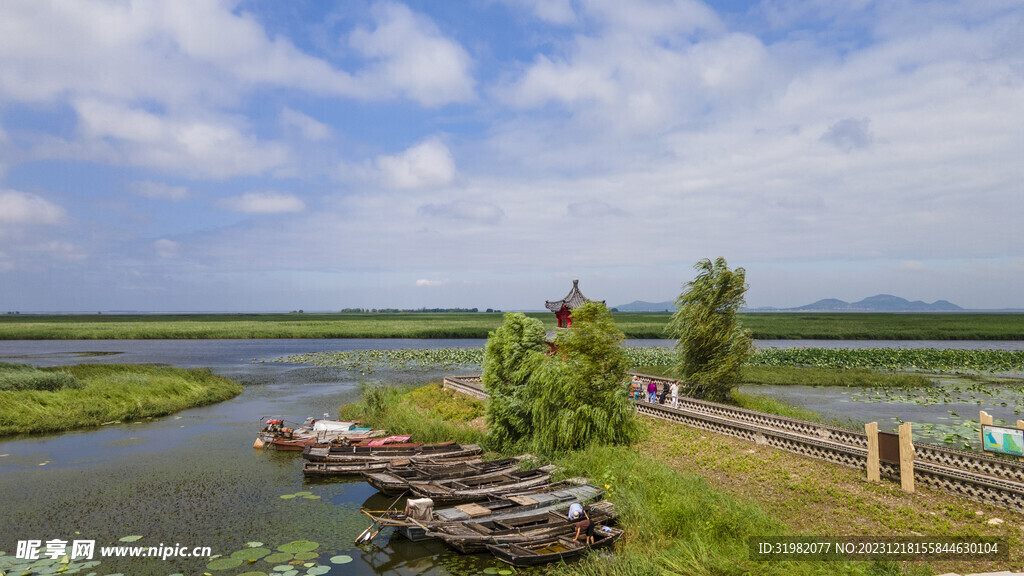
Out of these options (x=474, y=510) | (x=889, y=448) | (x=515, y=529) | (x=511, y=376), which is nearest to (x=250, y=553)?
(x=474, y=510)

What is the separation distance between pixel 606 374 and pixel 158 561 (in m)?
17.1

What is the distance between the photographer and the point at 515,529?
15734 mm

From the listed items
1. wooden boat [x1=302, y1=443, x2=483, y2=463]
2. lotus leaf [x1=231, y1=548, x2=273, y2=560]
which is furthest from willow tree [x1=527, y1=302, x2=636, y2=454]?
lotus leaf [x1=231, y1=548, x2=273, y2=560]

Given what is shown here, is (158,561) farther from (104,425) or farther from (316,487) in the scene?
(104,425)

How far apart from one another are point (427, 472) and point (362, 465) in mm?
3652

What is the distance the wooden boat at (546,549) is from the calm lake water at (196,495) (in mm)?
776

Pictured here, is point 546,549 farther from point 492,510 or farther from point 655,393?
point 655,393

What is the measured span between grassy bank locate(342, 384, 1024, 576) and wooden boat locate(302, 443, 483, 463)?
5561 mm

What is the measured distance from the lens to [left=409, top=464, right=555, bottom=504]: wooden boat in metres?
19.2

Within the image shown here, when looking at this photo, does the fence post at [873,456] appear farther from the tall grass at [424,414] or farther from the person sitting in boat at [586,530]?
the tall grass at [424,414]

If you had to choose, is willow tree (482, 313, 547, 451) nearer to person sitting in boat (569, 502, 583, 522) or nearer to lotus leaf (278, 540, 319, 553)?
person sitting in boat (569, 502, 583, 522)

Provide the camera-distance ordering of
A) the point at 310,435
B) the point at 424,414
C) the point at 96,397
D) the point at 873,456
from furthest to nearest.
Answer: the point at 96,397
the point at 424,414
the point at 310,435
the point at 873,456

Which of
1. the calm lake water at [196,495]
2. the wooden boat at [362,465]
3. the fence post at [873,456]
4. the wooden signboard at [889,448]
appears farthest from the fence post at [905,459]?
the wooden boat at [362,465]

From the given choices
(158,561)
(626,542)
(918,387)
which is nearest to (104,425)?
(158,561)
